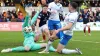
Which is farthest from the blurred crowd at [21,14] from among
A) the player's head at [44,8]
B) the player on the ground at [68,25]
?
the player on the ground at [68,25]

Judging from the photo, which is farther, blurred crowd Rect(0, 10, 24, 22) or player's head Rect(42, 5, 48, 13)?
blurred crowd Rect(0, 10, 24, 22)

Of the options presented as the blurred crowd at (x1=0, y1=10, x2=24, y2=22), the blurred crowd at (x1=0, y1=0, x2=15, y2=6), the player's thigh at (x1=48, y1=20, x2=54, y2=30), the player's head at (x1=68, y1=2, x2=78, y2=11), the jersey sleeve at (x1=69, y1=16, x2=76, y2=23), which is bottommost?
the blurred crowd at (x1=0, y1=10, x2=24, y2=22)

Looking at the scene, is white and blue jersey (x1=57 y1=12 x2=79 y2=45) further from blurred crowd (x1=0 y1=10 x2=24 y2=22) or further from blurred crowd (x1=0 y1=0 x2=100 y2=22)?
blurred crowd (x1=0 y1=10 x2=24 y2=22)

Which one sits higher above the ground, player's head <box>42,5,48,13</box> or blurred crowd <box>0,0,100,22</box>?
player's head <box>42,5,48,13</box>

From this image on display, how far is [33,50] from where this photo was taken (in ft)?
46.6

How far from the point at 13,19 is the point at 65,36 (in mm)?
23166

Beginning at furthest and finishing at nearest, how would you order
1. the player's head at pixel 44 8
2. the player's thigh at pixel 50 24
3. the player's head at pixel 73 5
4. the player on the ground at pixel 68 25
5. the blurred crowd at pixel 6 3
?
the blurred crowd at pixel 6 3 < the player's thigh at pixel 50 24 < the player's head at pixel 44 8 < the player's head at pixel 73 5 < the player on the ground at pixel 68 25

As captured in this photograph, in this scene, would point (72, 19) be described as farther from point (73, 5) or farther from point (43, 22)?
point (43, 22)

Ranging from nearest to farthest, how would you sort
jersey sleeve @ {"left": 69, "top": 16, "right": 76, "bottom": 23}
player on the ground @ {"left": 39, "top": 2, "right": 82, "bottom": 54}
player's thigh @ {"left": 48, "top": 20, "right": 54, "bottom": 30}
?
player on the ground @ {"left": 39, "top": 2, "right": 82, "bottom": 54}, jersey sleeve @ {"left": 69, "top": 16, "right": 76, "bottom": 23}, player's thigh @ {"left": 48, "top": 20, "right": 54, "bottom": 30}

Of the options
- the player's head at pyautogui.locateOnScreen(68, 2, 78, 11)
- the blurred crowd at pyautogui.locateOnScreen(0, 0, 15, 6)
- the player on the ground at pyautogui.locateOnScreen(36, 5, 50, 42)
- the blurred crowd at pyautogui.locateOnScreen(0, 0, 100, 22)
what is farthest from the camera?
the blurred crowd at pyautogui.locateOnScreen(0, 0, 15, 6)

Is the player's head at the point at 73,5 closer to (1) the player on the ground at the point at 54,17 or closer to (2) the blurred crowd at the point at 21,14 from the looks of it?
(1) the player on the ground at the point at 54,17

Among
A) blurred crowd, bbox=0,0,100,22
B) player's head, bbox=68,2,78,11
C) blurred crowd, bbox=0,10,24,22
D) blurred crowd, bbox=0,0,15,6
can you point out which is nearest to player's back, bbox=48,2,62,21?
player's head, bbox=68,2,78,11

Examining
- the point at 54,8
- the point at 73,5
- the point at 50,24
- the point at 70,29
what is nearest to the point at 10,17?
the point at 50,24

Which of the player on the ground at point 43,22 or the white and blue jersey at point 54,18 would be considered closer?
the player on the ground at point 43,22
